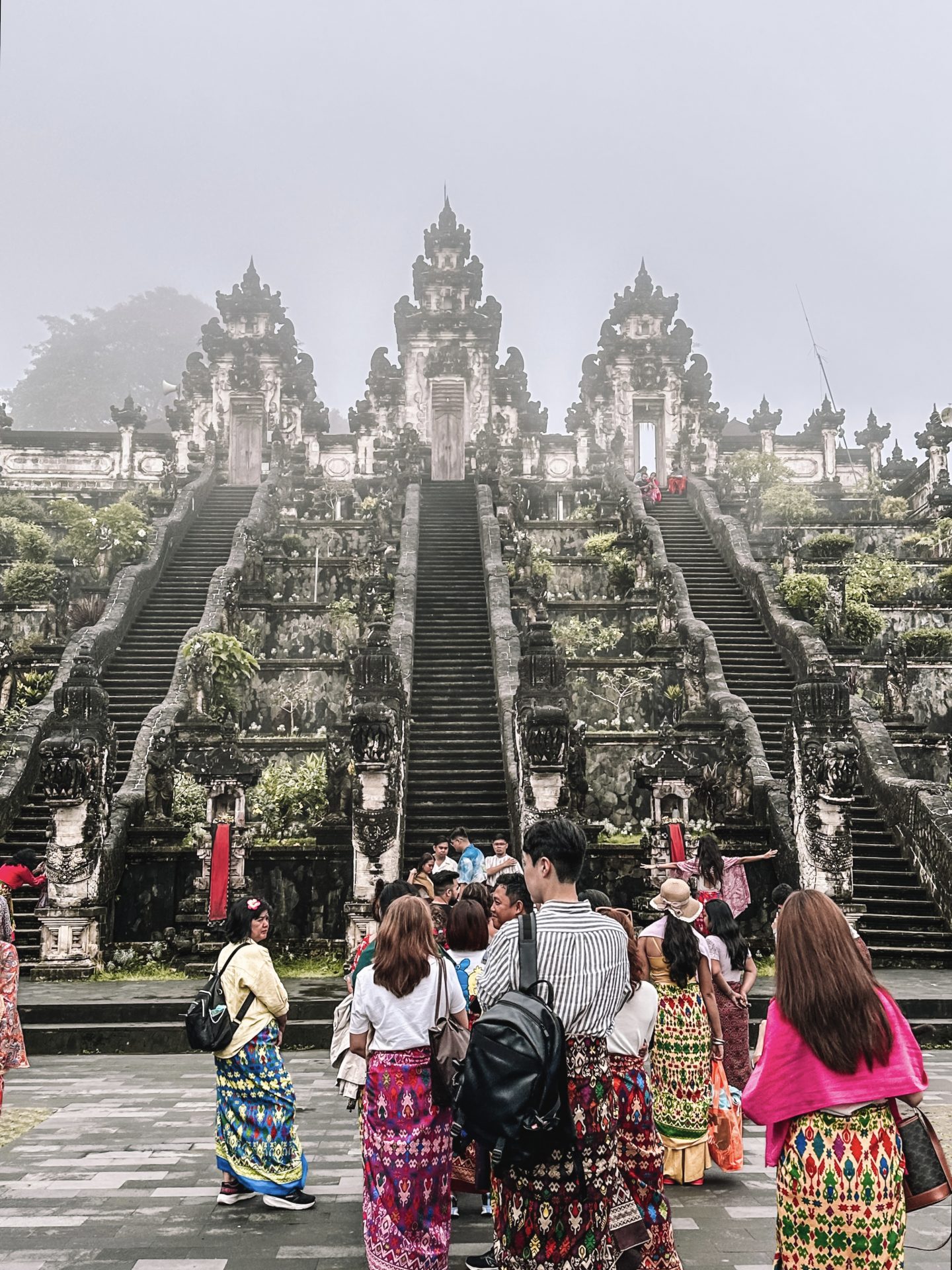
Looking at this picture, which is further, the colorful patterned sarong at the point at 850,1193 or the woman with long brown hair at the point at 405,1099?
the woman with long brown hair at the point at 405,1099

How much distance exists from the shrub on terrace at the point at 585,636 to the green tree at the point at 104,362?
49.8 m

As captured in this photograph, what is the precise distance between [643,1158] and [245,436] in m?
32.2

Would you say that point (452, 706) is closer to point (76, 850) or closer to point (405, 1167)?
point (76, 850)

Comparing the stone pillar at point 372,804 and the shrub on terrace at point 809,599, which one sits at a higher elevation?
the shrub on terrace at point 809,599

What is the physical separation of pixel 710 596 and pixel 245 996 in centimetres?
1622

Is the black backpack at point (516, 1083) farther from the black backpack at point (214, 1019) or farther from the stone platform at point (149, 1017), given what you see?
the stone platform at point (149, 1017)

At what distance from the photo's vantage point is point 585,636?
61.9 feet

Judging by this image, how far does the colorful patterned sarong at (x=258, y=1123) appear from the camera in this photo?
17.0ft

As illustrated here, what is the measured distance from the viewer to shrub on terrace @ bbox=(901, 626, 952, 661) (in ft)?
60.5

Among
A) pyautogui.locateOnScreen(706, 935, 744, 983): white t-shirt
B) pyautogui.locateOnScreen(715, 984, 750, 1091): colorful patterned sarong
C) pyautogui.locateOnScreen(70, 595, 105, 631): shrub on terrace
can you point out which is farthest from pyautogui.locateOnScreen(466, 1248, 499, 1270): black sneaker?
pyautogui.locateOnScreen(70, 595, 105, 631): shrub on terrace

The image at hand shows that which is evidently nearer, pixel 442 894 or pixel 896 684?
pixel 442 894

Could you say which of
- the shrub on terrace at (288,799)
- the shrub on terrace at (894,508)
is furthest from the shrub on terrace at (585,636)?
the shrub on terrace at (894,508)

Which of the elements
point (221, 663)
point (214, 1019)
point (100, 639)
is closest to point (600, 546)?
point (221, 663)

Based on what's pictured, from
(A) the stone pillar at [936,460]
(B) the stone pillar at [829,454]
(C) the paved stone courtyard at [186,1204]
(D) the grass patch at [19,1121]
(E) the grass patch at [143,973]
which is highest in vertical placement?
(B) the stone pillar at [829,454]
